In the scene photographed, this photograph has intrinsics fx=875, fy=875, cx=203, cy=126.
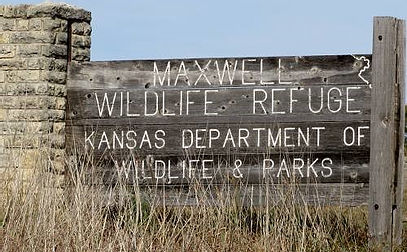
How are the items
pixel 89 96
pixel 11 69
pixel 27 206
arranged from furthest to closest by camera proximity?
pixel 11 69
pixel 89 96
pixel 27 206

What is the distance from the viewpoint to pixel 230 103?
10000 mm

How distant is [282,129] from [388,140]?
1.18 m

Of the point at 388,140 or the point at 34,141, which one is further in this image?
the point at 34,141

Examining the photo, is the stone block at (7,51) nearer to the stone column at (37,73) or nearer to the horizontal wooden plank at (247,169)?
the stone column at (37,73)

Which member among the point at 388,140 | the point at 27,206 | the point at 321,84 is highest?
the point at 321,84

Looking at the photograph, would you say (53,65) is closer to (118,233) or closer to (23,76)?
(23,76)

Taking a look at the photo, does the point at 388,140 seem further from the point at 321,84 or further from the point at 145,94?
the point at 145,94

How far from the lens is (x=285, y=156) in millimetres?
9781

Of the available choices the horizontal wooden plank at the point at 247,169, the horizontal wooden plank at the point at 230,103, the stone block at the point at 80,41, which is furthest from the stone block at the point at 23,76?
the horizontal wooden plank at the point at 247,169

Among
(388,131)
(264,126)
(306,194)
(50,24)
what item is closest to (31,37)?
(50,24)

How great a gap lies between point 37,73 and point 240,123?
292cm

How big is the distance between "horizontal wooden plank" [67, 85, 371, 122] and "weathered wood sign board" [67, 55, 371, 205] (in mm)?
11

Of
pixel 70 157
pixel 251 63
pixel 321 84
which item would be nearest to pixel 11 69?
pixel 70 157

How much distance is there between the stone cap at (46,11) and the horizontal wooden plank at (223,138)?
5.25 ft
